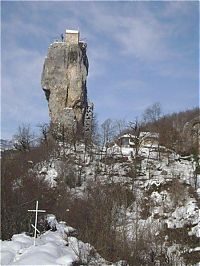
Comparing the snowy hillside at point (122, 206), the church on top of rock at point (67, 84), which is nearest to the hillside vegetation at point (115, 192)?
the snowy hillside at point (122, 206)

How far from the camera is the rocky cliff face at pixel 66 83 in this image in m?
37.0

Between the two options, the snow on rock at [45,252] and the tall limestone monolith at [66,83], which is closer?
the snow on rock at [45,252]

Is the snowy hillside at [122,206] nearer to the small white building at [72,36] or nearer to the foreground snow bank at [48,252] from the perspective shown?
the foreground snow bank at [48,252]

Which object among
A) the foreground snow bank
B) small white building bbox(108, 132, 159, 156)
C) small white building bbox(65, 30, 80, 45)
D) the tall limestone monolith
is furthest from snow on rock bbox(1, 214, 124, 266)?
small white building bbox(65, 30, 80, 45)

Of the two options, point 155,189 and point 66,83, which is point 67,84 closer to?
point 66,83

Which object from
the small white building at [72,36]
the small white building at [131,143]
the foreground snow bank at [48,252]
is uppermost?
the small white building at [72,36]

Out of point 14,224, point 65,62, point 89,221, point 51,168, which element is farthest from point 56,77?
point 14,224

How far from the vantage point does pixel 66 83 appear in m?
37.3

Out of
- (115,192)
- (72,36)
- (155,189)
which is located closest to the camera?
(115,192)

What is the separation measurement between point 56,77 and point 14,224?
898 inches

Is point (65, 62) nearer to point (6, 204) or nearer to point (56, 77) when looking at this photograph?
point (56, 77)

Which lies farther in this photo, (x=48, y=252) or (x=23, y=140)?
(x=23, y=140)

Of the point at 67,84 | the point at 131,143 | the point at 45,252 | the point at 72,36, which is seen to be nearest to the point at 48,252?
the point at 45,252

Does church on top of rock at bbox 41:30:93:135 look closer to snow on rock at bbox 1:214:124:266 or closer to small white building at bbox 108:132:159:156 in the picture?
small white building at bbox 108:132:159:156
